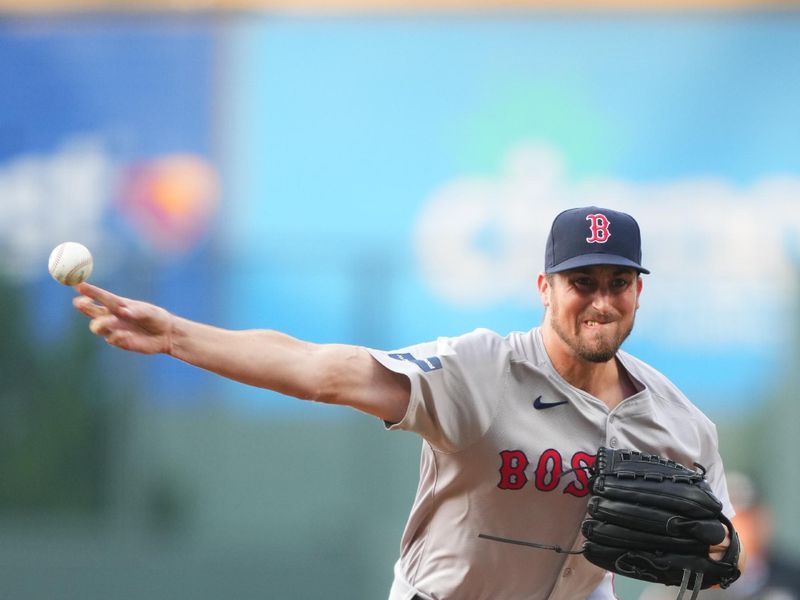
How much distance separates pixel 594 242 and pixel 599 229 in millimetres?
51

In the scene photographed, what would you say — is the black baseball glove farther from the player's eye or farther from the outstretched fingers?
the outstretched fingers

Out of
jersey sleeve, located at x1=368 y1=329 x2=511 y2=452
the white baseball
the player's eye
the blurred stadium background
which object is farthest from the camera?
the blurred stadium background

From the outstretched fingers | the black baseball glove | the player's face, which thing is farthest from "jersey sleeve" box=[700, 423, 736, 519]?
the outstretched fingers

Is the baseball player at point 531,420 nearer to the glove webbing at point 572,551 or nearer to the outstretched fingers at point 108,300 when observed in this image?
the glove webbing at point 572,551

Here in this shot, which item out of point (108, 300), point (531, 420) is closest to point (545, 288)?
point (531, 420)

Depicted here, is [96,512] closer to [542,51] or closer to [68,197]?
[68,197]

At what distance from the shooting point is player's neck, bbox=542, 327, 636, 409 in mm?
3666

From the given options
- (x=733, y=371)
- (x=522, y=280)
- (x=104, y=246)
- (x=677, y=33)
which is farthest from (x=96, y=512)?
(x=677, y=33)

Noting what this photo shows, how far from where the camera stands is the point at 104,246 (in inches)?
333

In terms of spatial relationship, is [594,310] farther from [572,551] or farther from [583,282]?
[572,551]

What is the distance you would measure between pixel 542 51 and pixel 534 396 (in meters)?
7.06

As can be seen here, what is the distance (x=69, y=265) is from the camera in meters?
3.04

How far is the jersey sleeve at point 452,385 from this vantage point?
3.34 m

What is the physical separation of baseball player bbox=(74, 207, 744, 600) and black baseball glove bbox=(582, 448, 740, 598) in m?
0.09
